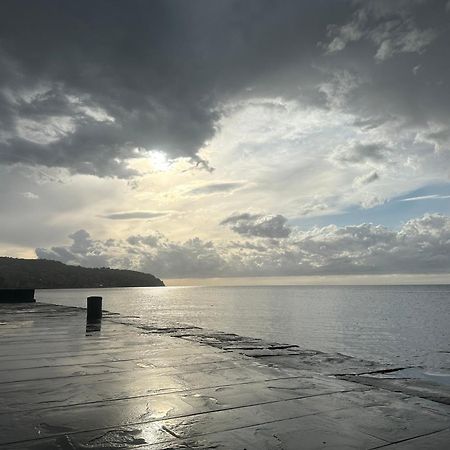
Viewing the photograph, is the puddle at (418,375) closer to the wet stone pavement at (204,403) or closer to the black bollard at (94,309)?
the wet stone pavement at (204,403)

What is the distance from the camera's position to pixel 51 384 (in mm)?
7570

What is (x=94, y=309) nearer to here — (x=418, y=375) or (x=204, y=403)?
(x=418, y=375)

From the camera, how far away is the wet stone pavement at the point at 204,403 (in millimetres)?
4949

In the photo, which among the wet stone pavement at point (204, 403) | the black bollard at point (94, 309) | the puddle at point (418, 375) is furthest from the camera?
A: the black bollard at point (94, 309)

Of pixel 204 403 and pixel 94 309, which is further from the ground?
pixel 94 309

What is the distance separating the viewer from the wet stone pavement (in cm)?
495

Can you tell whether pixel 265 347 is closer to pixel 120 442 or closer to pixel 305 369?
pixel 305 369

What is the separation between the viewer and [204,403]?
6430 millimetres

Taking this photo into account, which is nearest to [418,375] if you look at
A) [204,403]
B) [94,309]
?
[204,403]

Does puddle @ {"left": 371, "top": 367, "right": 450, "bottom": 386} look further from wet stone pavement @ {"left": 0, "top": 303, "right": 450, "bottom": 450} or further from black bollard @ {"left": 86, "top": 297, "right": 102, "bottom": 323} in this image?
black bollard @ {"left": 86, "top": 297, "right": 102, "bottom": 323}

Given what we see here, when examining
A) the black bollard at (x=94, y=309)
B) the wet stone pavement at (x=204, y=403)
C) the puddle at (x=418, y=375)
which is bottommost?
the puddle at (x=418, y=375)

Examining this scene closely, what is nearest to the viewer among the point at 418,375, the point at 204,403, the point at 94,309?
the point at 204,403

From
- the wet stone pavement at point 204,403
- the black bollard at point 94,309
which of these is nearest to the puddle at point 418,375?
the wet stone pavement at point 204,403

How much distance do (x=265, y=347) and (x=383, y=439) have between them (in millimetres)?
9087
